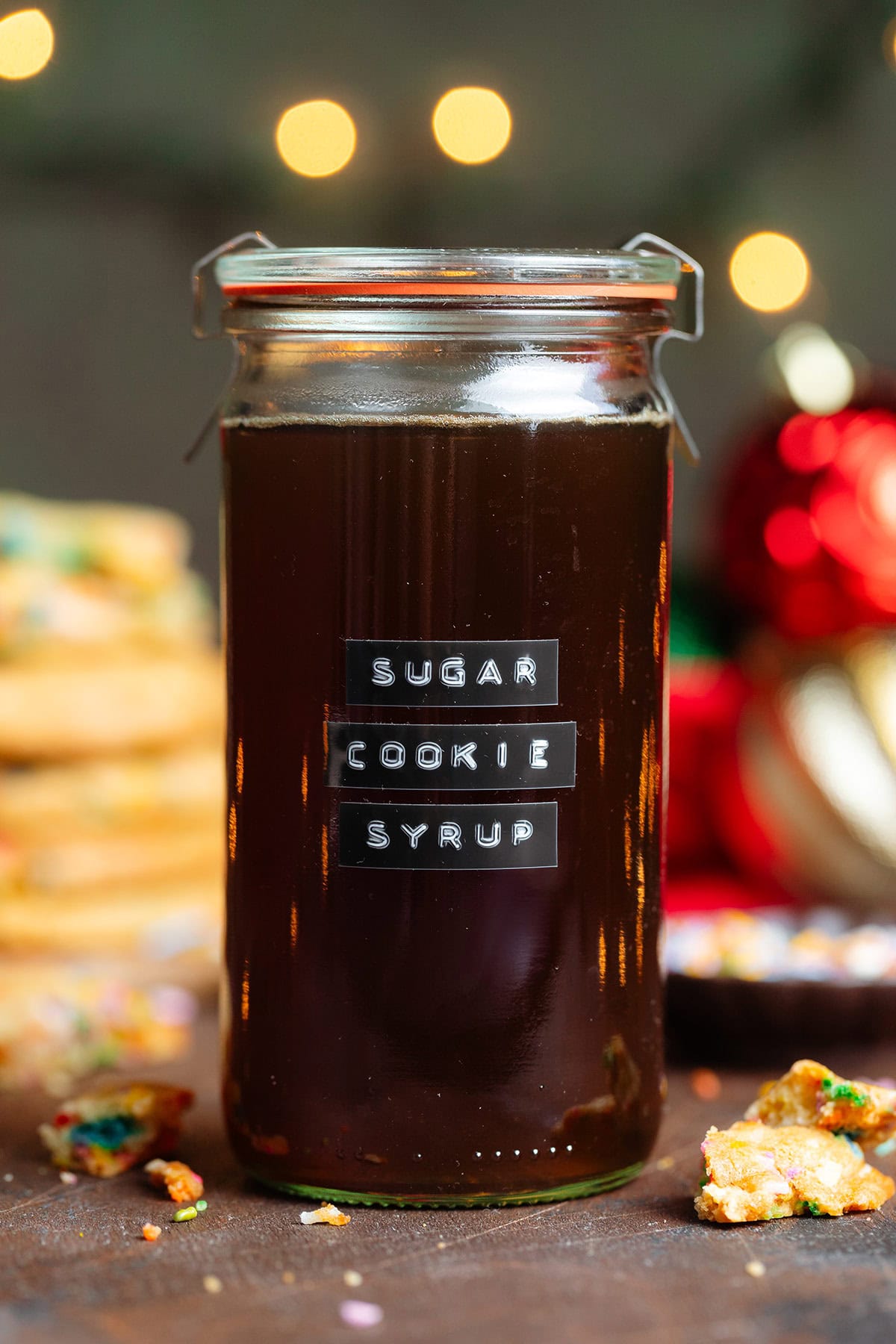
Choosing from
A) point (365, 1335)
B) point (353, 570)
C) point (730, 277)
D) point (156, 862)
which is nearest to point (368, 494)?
point (353, 570)

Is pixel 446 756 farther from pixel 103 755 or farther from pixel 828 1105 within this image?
pixel 103 755

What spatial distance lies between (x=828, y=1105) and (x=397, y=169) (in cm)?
122

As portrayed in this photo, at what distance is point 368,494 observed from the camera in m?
0.77

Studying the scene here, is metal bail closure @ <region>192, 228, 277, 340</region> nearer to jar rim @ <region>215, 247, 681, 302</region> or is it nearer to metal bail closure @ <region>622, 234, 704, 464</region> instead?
jar rim @ <region>215, 247, 681, 302</region>

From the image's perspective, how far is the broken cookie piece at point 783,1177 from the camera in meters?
0.77

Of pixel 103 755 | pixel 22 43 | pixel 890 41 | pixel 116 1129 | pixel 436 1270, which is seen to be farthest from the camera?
pixel 890 41

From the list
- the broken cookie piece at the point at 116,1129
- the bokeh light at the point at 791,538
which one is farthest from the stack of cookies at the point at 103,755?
the bokeh light at the point at 791,538

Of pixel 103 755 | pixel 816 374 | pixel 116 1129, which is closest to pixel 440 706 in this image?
pixel 116 1129

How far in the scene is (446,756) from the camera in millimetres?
764

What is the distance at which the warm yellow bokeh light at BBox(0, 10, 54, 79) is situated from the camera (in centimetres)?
153

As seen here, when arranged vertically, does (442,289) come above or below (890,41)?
below

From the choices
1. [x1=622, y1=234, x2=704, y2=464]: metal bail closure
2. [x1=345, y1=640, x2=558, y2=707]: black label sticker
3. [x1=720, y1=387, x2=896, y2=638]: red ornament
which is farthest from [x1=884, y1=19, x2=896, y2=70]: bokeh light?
[x1=345, y1=640, x2=558, y2=707]: black label sticker

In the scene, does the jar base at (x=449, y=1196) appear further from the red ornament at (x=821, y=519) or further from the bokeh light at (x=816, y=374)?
the bokeh light at (x=816, y=374)

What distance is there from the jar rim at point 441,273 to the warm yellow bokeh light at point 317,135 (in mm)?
1005
